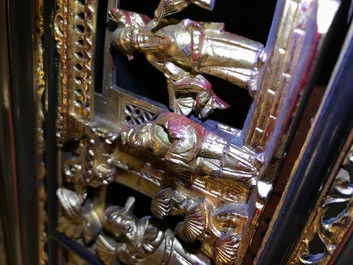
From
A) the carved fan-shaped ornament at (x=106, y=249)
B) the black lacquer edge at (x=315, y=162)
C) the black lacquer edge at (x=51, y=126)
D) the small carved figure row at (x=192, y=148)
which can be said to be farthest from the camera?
the carved fan-shaped ornament at (x=106, y=249)

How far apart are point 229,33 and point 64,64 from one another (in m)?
0.30

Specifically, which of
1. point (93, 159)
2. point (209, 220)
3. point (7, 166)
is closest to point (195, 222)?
point (209, 220)

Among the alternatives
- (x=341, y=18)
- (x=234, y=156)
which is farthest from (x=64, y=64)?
(x=341, y=18)

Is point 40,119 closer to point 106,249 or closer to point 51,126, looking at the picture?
point 51,126

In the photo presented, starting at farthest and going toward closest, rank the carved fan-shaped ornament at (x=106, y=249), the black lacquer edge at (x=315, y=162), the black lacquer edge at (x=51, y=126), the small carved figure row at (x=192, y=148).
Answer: the carved fan-shaped ornament at (x=106, y=249), the black lacquer edge at (x=51, y=126), the small carved figure row at (x=192, y=148), the black lacquer edge at (x=315, y=162)

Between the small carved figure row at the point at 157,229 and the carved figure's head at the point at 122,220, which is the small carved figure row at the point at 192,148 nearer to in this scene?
the small carved figure row at the point at 157,229

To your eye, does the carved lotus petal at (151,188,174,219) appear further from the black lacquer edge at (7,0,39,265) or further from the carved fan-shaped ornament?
the black lacquer edge at (7,0,39,265)

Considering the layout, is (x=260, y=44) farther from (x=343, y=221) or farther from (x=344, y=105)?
(x=343, y=221)

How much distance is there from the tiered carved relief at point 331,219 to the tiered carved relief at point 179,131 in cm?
7

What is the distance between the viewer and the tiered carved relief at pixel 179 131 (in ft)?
1.52

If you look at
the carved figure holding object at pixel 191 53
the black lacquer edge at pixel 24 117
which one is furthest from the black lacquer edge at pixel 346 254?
the black lacquer edge at pixel 24 117

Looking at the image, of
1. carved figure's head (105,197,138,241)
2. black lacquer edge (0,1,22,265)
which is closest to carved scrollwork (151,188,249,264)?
carved figure's head (105,197,138,241)

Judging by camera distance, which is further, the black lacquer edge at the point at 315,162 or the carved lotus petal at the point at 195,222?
the carved lotus petal at the point at 195,222

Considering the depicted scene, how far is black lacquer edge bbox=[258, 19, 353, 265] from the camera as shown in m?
0.40
